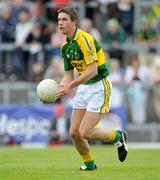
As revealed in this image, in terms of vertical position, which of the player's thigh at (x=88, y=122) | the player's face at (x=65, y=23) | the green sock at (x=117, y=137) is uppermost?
the player's face at (x=65, y=23)

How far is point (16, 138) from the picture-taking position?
2102 centimetres

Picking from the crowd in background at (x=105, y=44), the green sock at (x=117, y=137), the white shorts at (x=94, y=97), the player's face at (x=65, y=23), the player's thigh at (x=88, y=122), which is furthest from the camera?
the crowd in background at (x=105, y=44)

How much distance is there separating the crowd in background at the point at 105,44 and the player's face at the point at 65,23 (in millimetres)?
10678

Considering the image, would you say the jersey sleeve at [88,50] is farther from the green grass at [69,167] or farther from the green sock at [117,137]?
the green grass at [69,167]

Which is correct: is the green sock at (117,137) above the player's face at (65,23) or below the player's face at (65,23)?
below

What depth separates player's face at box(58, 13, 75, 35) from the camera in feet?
35.7

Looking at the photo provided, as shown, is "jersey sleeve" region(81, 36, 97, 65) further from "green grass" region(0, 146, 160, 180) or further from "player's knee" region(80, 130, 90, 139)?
"green grass" region(0, 146, 160, 180)

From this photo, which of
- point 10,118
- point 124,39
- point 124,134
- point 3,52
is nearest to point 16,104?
point 10,118

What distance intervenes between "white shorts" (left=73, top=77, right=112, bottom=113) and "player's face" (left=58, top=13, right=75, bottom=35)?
94 centimetres

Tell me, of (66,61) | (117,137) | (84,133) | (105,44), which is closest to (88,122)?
(84,133)

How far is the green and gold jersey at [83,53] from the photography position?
10.9 m

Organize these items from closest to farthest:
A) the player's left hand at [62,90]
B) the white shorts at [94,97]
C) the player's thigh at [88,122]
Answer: the player's left hand at [62,90]
the player's thigh at [88,122]
the white shorts at [94,97]

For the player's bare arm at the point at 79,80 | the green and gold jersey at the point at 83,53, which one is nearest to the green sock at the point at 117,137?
the green and gold jersey at the point at 83,53

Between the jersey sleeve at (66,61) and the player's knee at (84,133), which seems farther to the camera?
the jersey sleeve at (66,61)
